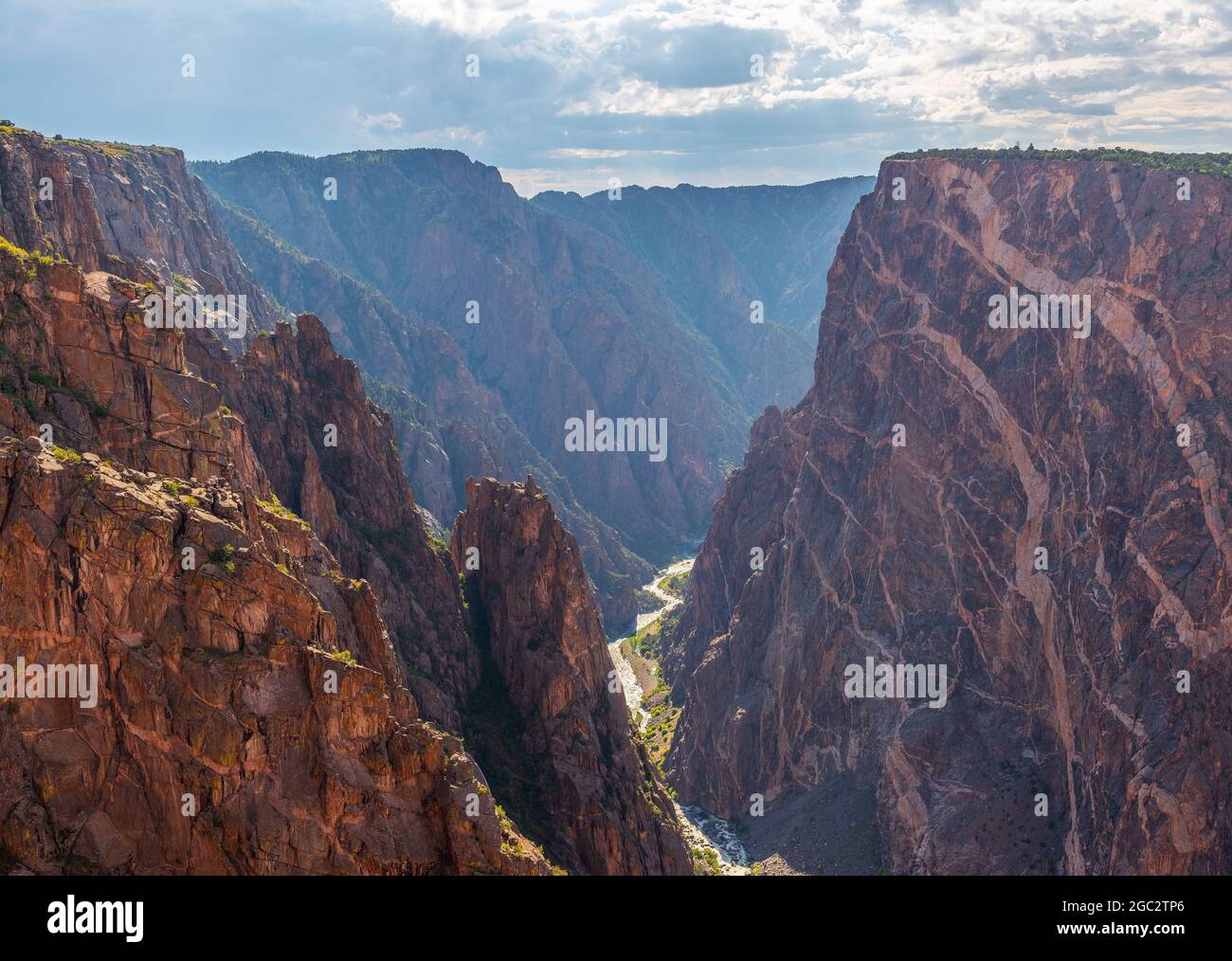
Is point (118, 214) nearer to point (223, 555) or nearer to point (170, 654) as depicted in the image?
point (223, 555)

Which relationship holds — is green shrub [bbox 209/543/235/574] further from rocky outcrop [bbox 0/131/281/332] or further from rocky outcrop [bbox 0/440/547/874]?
rocky outcrop [bbox 0/131/281/332]

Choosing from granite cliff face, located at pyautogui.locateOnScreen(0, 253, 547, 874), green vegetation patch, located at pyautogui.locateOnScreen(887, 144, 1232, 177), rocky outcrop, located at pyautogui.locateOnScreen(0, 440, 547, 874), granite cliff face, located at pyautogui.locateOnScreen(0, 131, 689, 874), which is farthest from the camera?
green vegetation patch, located at pyautogui.locateOnScreen(887, 144, 1232, 177)

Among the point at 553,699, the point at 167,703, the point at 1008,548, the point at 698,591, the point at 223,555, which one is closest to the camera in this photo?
the point at 167,703

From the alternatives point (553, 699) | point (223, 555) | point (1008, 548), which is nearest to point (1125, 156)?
point (1008, 548)

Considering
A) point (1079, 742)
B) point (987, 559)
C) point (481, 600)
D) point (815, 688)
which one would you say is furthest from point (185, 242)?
point (1079, 742)

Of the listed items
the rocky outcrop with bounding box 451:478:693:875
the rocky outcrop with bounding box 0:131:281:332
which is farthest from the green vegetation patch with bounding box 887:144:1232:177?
the rocky outcrop with bounding box 0:131:281:332

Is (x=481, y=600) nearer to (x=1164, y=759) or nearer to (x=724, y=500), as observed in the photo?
(x=1164, y=759)
